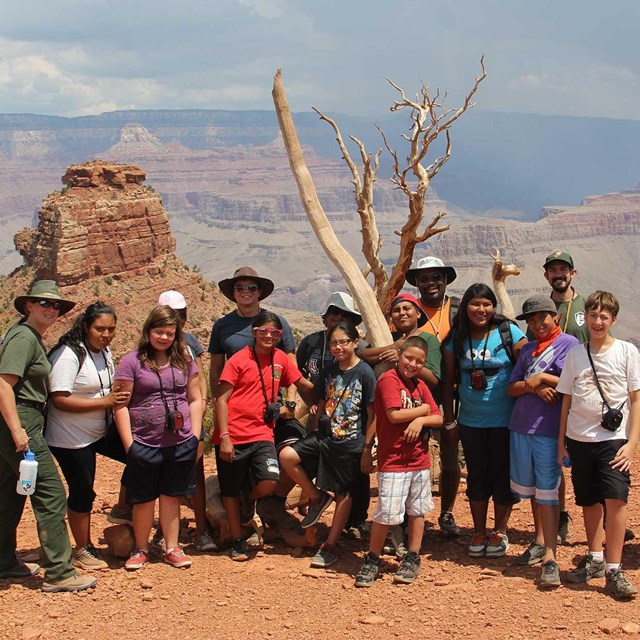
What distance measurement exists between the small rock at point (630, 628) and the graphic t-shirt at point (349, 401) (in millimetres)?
1999

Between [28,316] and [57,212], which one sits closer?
[28,316]

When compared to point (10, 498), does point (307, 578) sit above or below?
below

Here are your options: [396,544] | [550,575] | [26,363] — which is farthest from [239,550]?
[550,575]

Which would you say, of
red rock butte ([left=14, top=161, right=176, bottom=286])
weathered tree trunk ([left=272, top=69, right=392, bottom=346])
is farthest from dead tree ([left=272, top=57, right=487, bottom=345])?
red rock butte ([left=14, top=161, right=176, bottom=286])

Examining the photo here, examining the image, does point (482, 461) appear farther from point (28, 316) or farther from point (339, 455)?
point (28, 316)

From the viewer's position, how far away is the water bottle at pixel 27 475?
5.24 m

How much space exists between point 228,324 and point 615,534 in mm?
3055

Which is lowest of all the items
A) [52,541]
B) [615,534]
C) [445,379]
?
[52,541]

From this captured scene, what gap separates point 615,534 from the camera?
17.4 feet

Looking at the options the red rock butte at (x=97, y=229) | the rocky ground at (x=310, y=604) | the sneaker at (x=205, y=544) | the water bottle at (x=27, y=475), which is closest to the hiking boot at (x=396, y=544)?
the rocky ground at (x=310, y=604)

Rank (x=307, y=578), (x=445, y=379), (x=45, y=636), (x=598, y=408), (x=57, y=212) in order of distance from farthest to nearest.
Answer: (x=57, y=212)
(x=445, y=379)
(x=307, y=578)
(x=598, y=408)
(x=45, y=636)

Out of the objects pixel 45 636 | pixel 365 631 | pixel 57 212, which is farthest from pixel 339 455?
pixel 57 212

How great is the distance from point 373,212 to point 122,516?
4100 millimetres

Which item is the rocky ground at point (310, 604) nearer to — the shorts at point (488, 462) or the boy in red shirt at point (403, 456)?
the boy in red shirt at point (403, 456)
